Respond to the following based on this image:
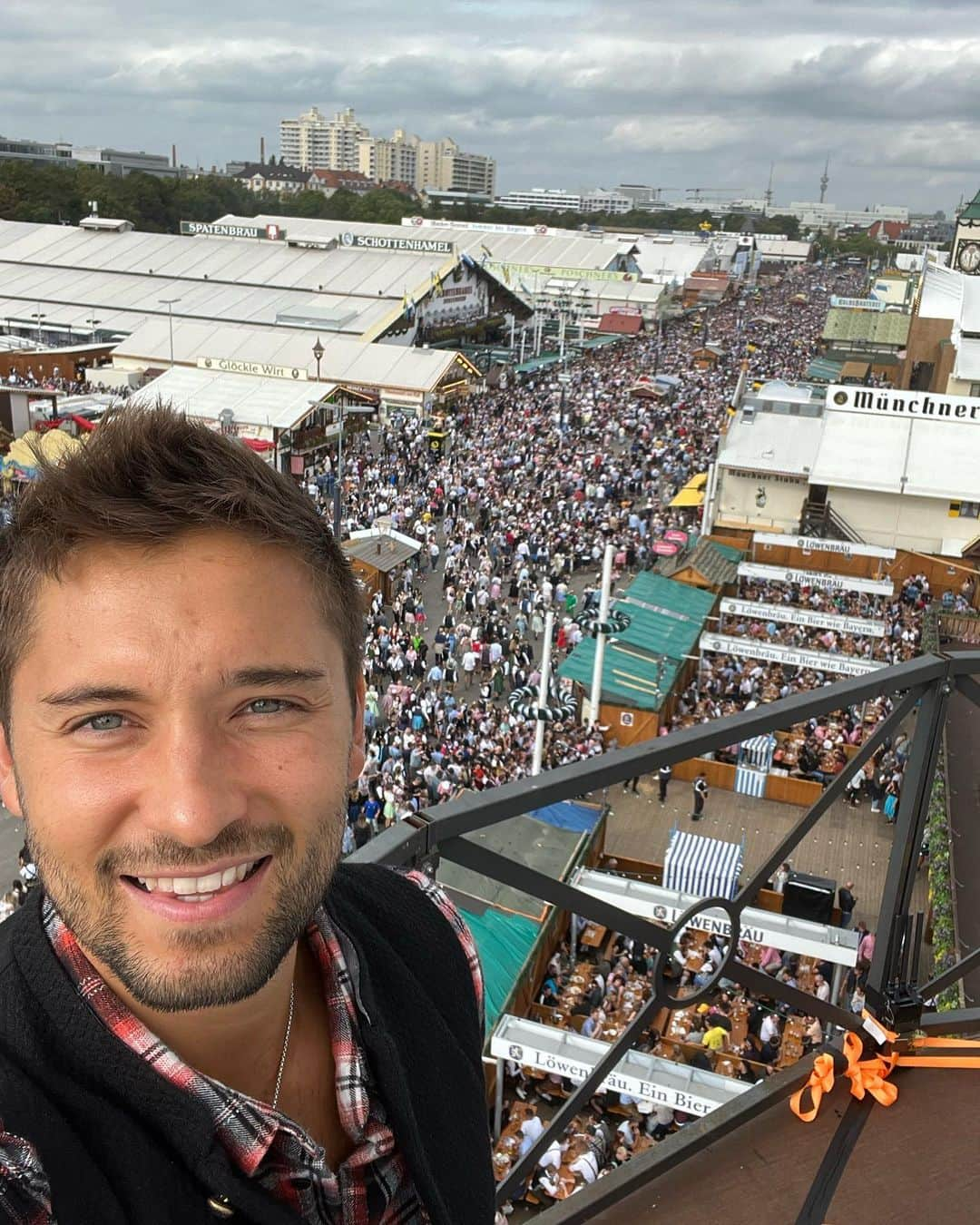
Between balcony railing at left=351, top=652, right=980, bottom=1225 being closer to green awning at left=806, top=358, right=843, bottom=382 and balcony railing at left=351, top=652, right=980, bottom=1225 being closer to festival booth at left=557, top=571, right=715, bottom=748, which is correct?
festival booth at left=557, top=571, right=715, bottom=748

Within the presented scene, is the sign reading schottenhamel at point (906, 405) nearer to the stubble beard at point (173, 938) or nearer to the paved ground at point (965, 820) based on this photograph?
the paved ground at point (965, 820)

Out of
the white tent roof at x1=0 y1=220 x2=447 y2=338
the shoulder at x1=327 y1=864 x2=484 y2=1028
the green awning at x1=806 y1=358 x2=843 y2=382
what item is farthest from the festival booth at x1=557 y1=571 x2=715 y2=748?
the green awning at x1=806 y1=358 x2=843 y2=382

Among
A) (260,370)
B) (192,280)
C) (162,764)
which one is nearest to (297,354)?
(260,370)

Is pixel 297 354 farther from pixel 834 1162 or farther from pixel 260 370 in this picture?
pixel 834 1162

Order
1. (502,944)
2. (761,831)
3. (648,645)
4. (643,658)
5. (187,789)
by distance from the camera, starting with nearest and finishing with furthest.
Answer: (187,789)
(502,944)
(761,831)
(643,658)
(648,645)

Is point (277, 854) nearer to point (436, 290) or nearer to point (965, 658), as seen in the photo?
point (965, 658)
